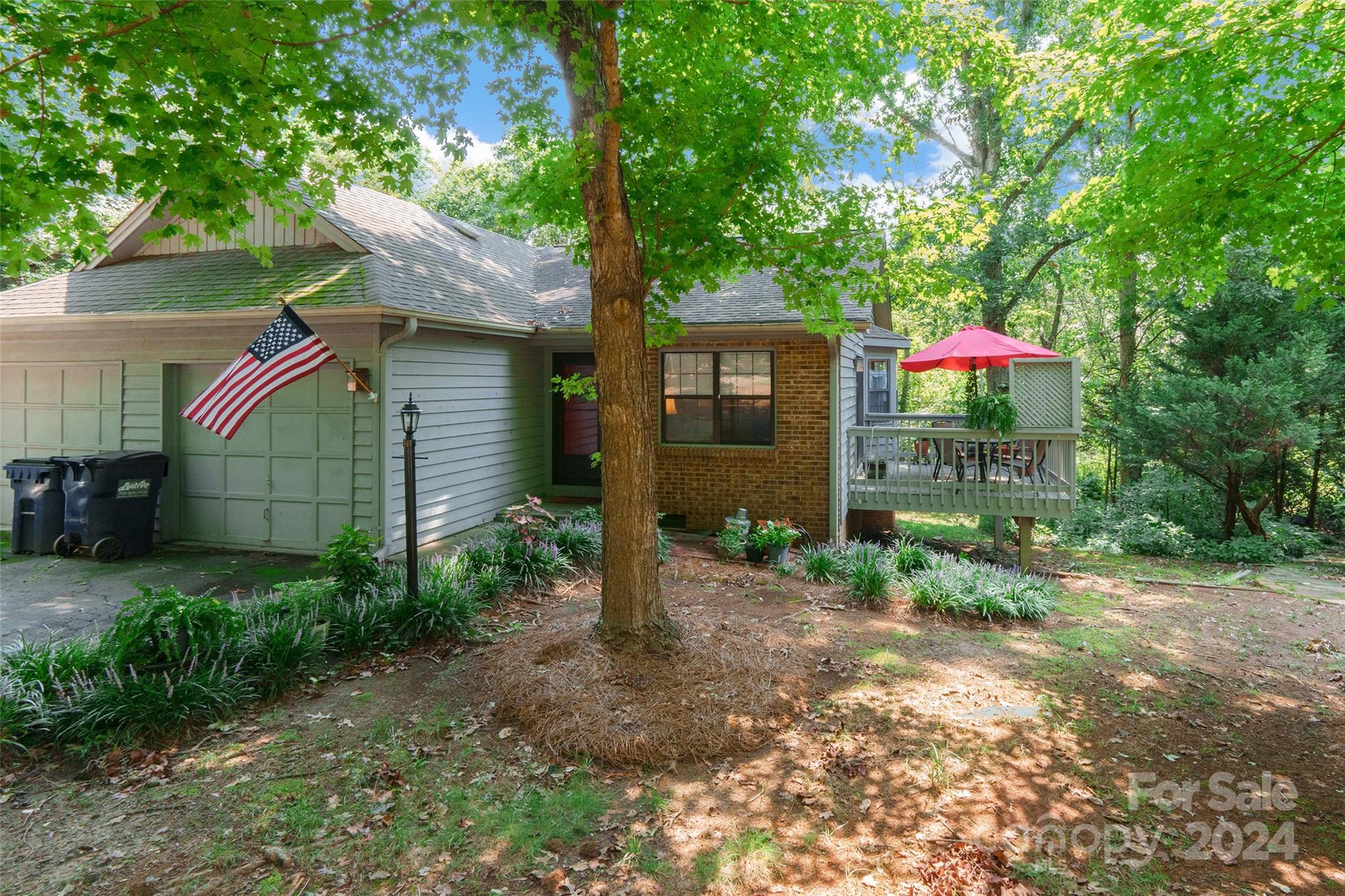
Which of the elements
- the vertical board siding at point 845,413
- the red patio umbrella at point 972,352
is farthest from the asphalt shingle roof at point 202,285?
the red patio umbrella at point 972,352

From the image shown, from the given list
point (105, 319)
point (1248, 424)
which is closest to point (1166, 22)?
point (1248, 424)

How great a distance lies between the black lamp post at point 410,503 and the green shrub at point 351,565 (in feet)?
1.16

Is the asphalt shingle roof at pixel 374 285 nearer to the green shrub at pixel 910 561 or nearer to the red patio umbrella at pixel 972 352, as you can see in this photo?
the red patio umbrella at pixel 972 352

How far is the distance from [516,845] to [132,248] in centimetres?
1138

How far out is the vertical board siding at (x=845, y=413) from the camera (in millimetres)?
10914

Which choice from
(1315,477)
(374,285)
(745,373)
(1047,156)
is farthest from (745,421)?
(1047,156)

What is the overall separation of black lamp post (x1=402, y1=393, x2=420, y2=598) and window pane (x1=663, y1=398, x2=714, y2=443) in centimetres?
526

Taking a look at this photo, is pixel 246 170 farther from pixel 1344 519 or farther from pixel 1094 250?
pixel 1344 519

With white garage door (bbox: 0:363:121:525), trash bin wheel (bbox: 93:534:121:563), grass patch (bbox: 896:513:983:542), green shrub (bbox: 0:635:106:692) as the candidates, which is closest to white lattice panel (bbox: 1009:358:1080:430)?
grass patch (bbox: 896:513:983:542)

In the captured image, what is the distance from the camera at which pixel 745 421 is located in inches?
442

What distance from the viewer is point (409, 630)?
621 centimetres

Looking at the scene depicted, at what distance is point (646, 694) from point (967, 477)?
7.94 metres

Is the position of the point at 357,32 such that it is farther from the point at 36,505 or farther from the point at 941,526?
the point at 941,526

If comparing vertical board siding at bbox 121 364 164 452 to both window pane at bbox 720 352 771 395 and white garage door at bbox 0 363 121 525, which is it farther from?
window pane at bbox 720 352 771 395
